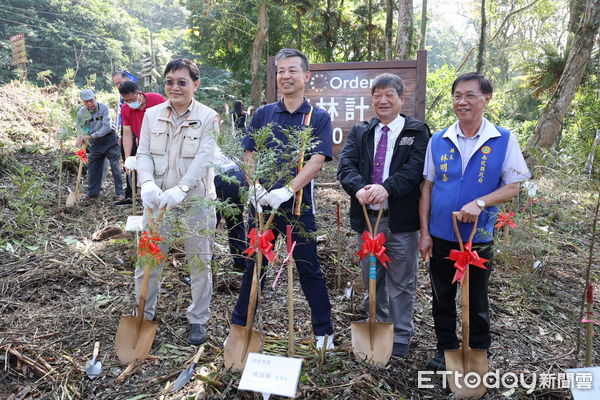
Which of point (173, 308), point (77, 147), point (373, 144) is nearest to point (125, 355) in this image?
point (173, 308)

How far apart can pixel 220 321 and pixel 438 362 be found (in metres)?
1.63

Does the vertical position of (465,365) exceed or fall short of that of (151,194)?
it falls short

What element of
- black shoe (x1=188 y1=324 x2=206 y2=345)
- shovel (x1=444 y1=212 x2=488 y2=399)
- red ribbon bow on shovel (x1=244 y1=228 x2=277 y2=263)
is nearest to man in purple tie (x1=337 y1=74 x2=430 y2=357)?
shovel (x1=444 y1=212 x2=488 y2=399)

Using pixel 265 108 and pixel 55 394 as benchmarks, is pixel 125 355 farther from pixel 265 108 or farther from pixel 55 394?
pixel 265 108

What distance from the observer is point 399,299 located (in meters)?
2.68

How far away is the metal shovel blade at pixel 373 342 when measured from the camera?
2.49 meters

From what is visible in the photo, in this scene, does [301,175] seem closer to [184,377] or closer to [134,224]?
[184,377]

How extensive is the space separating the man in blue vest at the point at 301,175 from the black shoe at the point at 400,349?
1.42ft

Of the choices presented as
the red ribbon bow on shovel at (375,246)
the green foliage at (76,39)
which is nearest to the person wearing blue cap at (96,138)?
the red ribbon bow on shovel at (375,246)

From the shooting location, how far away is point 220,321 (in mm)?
3176

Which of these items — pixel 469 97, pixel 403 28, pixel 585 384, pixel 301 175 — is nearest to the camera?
pixel 585 384

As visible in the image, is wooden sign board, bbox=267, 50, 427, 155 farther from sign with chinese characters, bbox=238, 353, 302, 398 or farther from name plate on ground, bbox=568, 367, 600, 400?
name plate on ground, bbox=568, 367, 600, 400

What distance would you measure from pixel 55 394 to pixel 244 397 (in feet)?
3.73

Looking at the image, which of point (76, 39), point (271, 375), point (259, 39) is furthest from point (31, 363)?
point (76, 39)
